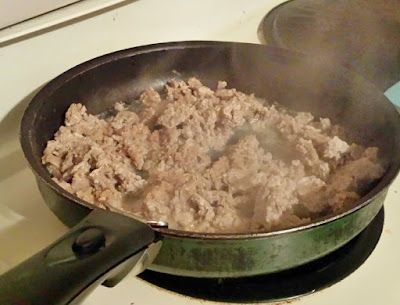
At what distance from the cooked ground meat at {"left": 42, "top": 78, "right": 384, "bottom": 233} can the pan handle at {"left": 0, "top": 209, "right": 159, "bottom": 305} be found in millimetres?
162

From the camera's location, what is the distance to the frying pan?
483mm

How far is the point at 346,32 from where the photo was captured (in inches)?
45.3

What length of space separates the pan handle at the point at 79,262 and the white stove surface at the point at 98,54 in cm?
11

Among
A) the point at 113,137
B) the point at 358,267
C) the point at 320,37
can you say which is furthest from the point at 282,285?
the point at 320,37

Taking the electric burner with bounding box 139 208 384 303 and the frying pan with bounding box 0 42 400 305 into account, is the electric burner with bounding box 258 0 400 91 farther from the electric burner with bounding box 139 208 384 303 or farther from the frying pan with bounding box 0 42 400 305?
the electric burner with bounding box 139 208 384 303

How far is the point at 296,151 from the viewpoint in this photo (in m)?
0.81

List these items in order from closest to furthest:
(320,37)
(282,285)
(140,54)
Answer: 1. (282,285)
2. (140,54)
3. (320,37)

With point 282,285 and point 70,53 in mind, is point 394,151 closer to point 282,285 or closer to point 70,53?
point 282,285

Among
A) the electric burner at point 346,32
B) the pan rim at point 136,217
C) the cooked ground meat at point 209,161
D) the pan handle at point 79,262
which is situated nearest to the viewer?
the pan handle at point 79,262

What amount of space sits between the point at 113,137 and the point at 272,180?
0.81 ft

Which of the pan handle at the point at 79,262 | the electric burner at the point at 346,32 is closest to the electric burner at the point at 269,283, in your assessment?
the pan handle at the point at 79,262

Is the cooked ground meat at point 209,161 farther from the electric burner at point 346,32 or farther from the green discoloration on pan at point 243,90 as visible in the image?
the electric burner at point 346,32

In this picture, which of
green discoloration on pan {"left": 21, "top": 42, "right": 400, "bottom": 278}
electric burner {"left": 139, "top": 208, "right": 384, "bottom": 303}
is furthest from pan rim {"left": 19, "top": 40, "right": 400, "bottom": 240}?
electric burner {"left": 139, "top": 208, "right": 384, "bottom": 303}

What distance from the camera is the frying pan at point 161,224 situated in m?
0.48
